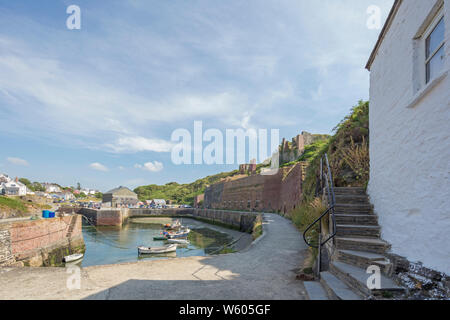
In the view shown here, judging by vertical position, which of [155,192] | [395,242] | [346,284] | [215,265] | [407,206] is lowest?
[155,192]

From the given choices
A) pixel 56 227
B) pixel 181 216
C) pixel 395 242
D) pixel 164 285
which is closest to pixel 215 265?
pixel 164 285

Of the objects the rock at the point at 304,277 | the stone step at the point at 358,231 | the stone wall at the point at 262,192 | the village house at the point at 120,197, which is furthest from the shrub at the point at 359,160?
the village house at the point at 120,197

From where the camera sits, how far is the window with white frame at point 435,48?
11.3ft

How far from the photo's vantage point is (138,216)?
62062mm

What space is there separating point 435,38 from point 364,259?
344cm

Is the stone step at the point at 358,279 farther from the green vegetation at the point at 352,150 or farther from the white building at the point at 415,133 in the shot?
the green vegetation at the point at 352,150

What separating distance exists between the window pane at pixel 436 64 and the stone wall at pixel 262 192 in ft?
55.3

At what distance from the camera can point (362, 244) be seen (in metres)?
4.55

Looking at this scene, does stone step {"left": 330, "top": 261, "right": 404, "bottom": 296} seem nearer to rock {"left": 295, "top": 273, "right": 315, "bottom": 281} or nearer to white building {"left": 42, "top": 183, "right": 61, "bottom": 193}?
rock {"left": 295, "top": 273, "right": 315, "bottom": 281}

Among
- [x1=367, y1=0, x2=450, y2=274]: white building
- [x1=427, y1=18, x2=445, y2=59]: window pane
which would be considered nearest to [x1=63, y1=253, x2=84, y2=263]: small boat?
[x1=367, y1=0, x2=450, y2=274]: white building

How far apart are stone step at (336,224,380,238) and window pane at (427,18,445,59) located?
3.12m
